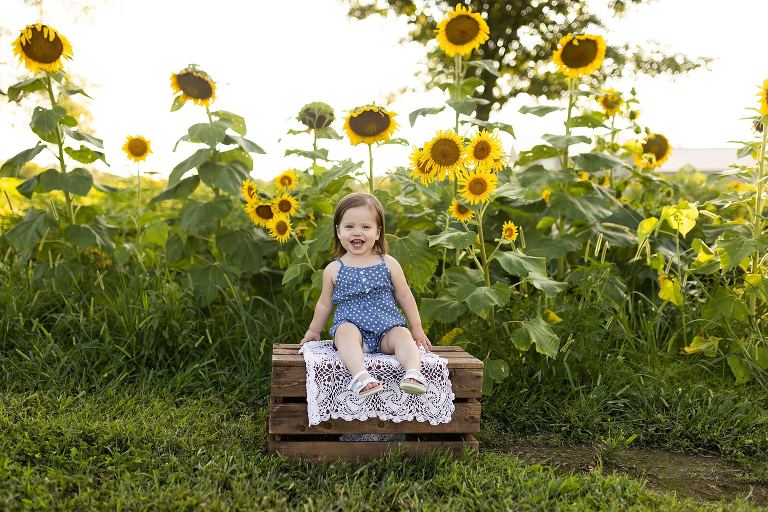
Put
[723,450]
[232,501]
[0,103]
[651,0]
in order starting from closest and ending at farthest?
[232,501] → [723,450] → [0,103] → [651,0]

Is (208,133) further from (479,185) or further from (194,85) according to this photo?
(479,185)

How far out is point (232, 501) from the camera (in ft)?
8.37

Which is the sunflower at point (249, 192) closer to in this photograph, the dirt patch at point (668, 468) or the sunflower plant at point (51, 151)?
the sunflower plant at point (51, 151)

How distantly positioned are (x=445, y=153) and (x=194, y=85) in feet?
5.41

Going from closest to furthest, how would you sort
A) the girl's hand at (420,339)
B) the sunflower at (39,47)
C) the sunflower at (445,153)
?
the girl's hand at (420,339) < the sunflower at (445,153) < the sunflower at (39,47)

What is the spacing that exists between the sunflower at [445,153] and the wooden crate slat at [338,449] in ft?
3.83

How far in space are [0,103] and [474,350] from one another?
937cm

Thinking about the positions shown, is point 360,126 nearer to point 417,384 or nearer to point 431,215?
point 431,215

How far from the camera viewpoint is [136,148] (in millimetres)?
4754

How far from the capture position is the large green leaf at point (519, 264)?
134 inches

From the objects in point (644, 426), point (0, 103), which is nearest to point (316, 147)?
point (644, 426)

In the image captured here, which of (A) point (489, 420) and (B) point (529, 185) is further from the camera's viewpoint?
(B) point (529, 185)

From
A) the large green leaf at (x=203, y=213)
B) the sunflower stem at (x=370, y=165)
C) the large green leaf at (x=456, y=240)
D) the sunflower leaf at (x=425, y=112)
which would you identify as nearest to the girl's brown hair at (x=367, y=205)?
the large green leaf at (x=456, y=240)

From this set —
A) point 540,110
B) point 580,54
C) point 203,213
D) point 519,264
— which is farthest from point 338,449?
point 580,54
